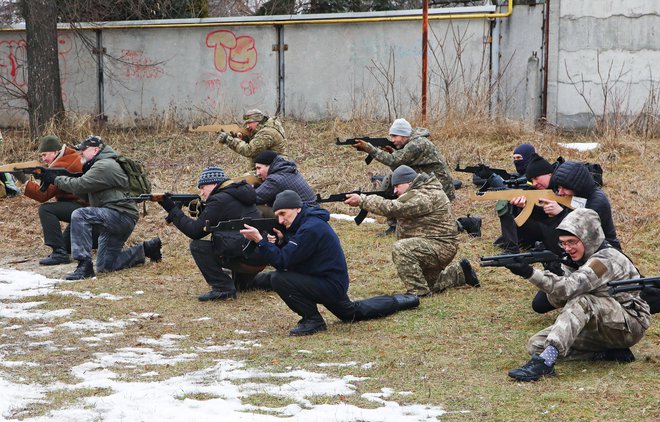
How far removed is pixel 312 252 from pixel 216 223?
5.76 feet

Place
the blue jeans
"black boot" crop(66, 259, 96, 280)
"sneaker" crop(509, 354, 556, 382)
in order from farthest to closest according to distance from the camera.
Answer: the blue jeans < "black boot" crop(66, 259, 96, 280) < "sneaker" crop(509, 354, 556, 382)

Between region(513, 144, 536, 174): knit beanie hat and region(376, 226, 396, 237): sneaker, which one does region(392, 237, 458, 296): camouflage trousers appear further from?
region(376, 226, 396, 237): sneaker

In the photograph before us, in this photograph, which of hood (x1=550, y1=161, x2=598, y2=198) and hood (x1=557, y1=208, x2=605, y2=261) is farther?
hood (x1=550, y1=161, x2=598, y2=198)

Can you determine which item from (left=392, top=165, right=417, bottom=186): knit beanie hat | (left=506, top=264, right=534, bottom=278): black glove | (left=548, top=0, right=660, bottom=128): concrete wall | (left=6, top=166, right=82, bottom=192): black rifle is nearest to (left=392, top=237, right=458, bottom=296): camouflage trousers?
(left=392, top=165, right=417, bottom=186): knit beanie hat

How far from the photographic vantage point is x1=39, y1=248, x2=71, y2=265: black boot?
1191 cm

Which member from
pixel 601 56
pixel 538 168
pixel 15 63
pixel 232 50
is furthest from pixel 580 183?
pixel 15 63

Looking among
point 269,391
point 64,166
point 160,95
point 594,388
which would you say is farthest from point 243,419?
point 160,95

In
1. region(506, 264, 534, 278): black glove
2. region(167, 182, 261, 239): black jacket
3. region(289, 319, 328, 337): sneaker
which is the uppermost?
region(506, 264, 534, 278): black glove

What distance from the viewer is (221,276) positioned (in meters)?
9.97

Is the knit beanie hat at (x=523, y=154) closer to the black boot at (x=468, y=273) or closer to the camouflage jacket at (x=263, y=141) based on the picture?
the black boot at (x=468, y=273)

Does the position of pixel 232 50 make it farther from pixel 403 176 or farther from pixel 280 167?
pixel 403 176

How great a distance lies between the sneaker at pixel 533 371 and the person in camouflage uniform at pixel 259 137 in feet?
22.3

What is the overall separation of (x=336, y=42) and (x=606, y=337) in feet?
43.9

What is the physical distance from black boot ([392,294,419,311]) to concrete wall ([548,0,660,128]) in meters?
9.95
